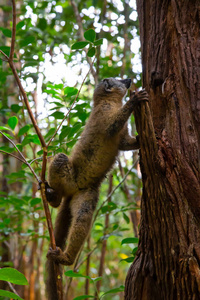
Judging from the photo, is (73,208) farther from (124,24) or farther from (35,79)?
(124,24)

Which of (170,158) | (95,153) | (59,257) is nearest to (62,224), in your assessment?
(59,257)

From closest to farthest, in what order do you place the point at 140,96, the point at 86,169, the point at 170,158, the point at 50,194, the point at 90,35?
the point at 170,158 < the point at 140,96 < the point at 90,35 < the point at 50,194 < the point at 86,169

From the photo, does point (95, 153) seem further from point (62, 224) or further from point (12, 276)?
point (12, 276)

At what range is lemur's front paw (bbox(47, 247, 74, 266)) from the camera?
3.34m

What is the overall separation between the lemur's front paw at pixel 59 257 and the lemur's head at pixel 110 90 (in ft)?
7.38

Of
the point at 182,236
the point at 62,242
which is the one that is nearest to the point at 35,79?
the point at 62,242

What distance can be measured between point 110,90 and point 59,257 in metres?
2.47

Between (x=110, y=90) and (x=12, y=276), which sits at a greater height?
(x=110, y=90)

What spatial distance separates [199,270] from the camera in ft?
7.23

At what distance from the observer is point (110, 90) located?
4.68m

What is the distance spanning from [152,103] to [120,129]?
3.54ft

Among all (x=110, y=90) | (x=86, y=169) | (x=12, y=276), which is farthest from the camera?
(x=110, y=90)

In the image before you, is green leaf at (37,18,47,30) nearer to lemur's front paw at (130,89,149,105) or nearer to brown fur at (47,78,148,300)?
brown fur at (47,78,148,300)

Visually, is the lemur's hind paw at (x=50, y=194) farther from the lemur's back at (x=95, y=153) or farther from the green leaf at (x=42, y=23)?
the green leaf at (x=42, y=23)
